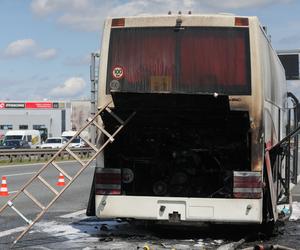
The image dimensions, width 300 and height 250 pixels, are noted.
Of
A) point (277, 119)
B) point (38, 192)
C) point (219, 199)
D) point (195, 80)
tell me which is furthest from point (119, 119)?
point (38, 192)

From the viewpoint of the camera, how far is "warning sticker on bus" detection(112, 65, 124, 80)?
28.9ft

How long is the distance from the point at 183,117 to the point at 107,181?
149cm

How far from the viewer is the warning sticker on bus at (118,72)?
881cm

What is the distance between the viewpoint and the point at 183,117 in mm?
8930

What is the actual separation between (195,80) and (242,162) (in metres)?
1.49

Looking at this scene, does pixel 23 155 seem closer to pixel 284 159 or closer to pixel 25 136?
pixel 284 159

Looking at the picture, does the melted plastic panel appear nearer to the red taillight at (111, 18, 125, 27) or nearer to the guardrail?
the red taillight at (111, 18, 125, 27)

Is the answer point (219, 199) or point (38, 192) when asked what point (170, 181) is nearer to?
point (219, 199)

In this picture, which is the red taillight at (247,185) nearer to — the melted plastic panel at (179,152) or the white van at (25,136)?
the melted plastic panel at (179,152)

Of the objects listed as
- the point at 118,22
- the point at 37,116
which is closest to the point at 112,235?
the point at 118,22

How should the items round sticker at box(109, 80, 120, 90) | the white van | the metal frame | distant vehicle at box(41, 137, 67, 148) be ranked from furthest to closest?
the white van
distant vehicle at box(41, 137, 67, 148)
the metal frame
round sticker at box(109, 80, 120, 90)

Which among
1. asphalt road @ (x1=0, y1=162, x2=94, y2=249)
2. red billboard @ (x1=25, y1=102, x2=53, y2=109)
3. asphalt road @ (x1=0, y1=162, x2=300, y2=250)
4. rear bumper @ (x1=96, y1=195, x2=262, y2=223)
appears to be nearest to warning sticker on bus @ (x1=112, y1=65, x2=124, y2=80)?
rear bumper @ (x1=96, y1=195, x2=262, y2=223)

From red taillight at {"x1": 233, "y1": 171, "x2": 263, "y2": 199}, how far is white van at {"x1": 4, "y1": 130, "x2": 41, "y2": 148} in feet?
195

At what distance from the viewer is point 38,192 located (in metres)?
16.8
